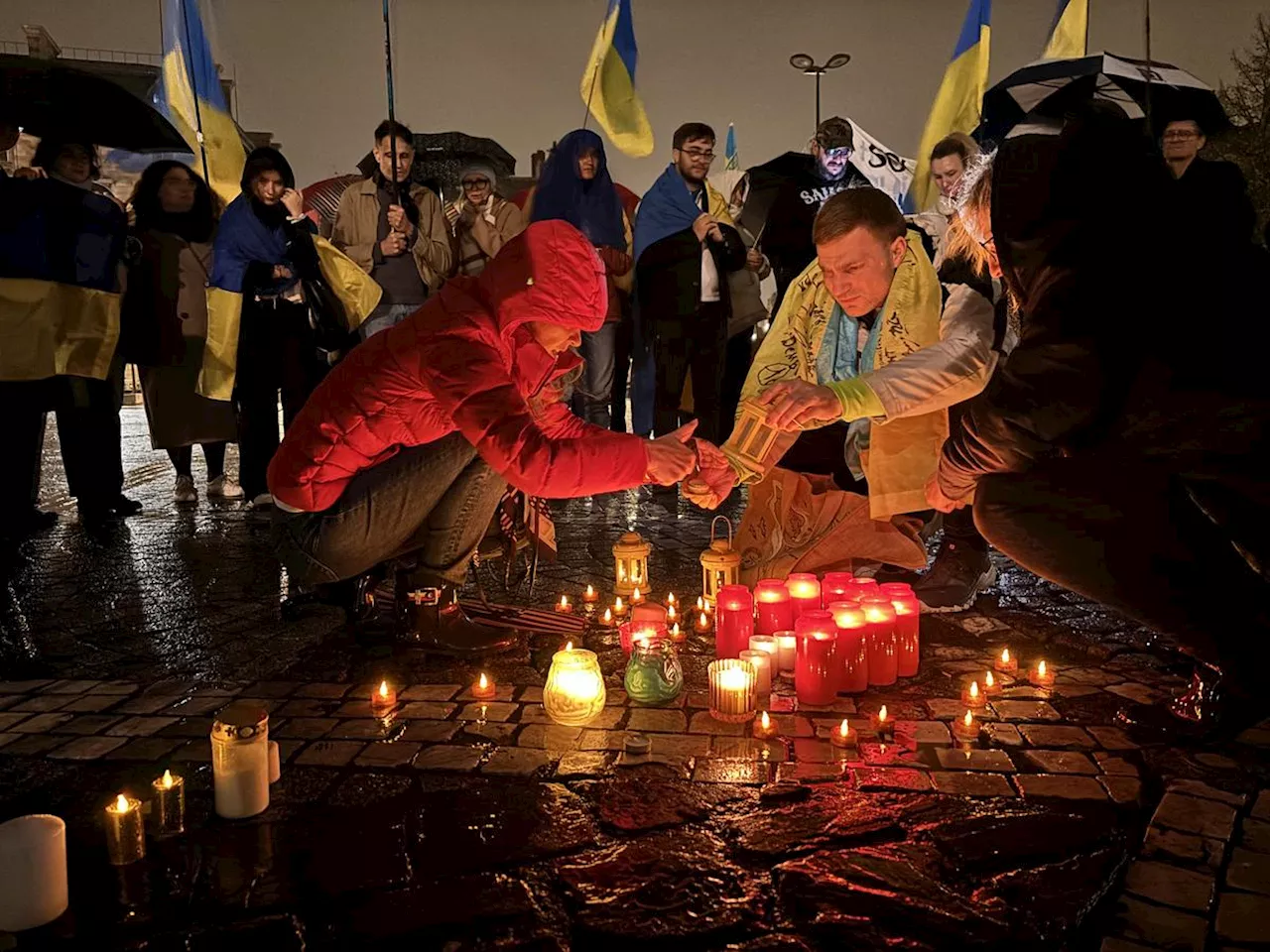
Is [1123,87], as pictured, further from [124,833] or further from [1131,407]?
[124,833]

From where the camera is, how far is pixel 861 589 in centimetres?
368

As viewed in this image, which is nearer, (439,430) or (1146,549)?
(1146,549)

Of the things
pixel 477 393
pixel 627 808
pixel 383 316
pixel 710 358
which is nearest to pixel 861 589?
pixel 627 808

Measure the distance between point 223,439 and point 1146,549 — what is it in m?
6.65

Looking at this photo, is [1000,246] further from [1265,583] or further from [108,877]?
[108,877]

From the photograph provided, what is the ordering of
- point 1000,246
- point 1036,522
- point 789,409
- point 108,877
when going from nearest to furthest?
point 108,877 → point 1000,246 → point 1036,522 → point 789,409

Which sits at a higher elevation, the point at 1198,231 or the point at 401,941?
the point at 1198,231

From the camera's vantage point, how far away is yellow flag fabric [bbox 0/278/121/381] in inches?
230

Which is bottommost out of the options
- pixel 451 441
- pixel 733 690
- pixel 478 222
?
pixel 733 690

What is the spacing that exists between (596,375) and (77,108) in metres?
3.79

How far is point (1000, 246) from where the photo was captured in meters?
2.83

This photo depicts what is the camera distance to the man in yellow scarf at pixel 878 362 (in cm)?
415

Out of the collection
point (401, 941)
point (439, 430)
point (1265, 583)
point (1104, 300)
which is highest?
point (1104, 300)

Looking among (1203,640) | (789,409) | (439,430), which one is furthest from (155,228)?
(1203,640)
